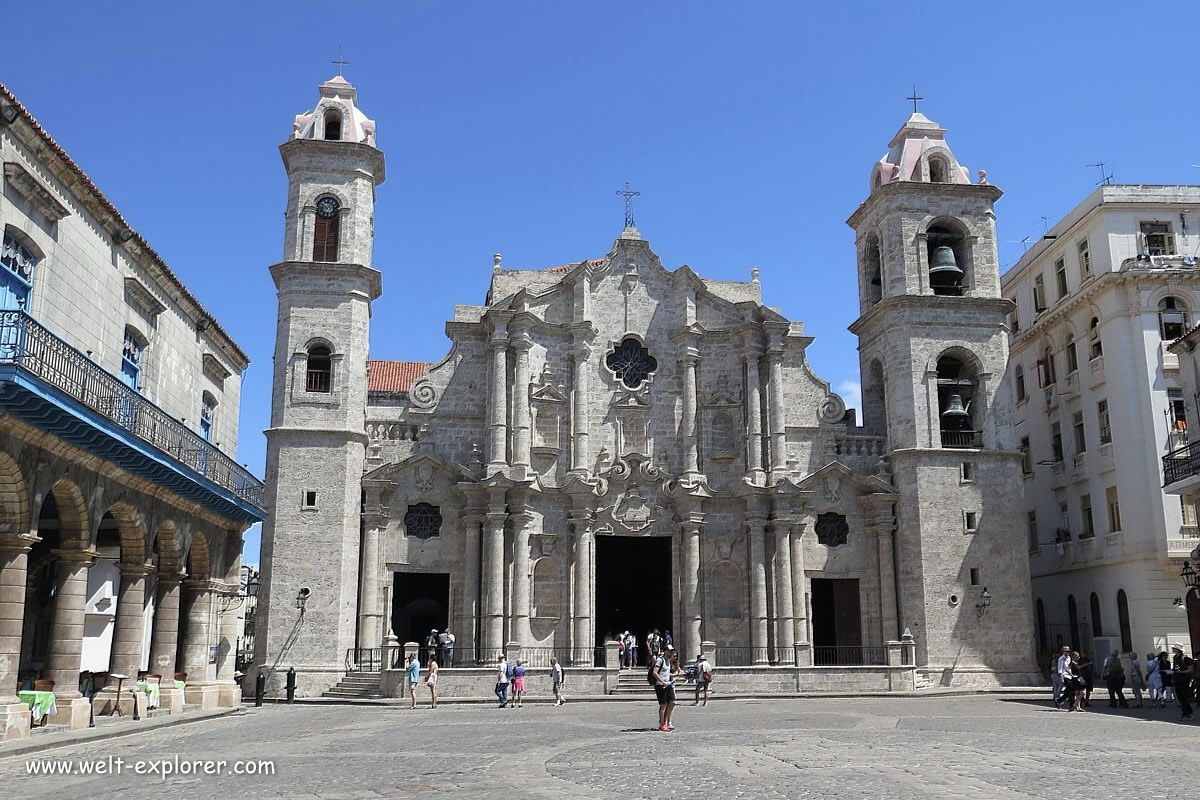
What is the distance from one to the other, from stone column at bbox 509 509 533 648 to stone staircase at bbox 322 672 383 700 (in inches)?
184

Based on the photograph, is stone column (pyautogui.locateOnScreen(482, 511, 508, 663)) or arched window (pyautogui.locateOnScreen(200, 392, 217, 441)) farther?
stone column (pyautogui.locateOnScreen(482, 511, 508, 663))

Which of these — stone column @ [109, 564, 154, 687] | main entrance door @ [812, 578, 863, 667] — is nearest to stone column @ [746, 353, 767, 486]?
main entrance door @ [812, 578, 863, 667]

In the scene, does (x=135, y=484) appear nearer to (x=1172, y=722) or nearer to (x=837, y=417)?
(x=1172, y=722)

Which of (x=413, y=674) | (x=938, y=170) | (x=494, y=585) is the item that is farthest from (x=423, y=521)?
(x=938, y=170)

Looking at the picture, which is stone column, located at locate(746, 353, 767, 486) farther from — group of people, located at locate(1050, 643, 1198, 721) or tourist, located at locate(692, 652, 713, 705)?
group of people, located at locate(1050, 643, 1198, 721)

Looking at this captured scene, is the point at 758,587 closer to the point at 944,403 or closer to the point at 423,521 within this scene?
the point at 944,403

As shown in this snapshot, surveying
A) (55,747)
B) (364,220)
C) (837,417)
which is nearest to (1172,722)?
(837,417)

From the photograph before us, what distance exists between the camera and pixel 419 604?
35312mm

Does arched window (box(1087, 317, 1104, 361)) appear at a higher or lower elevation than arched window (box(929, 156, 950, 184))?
lower

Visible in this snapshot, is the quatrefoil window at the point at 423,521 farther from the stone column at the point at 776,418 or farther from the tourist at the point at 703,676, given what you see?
the tourist at the point at 703,676

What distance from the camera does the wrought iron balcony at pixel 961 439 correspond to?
119 feet

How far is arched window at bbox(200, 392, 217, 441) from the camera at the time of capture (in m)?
27.9

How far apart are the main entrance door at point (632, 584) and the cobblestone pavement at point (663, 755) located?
37.3 feet

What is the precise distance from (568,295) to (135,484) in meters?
19.4
